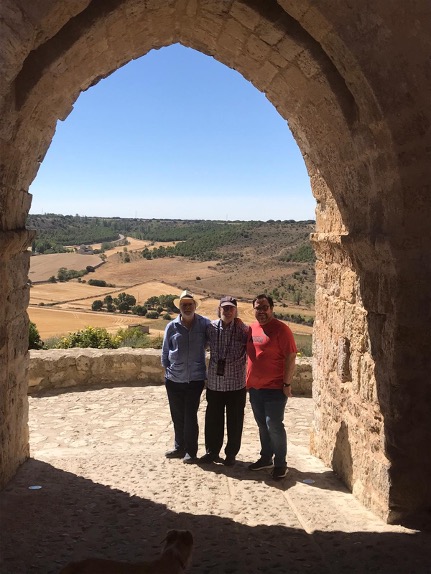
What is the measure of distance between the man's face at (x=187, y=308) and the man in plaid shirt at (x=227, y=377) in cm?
23

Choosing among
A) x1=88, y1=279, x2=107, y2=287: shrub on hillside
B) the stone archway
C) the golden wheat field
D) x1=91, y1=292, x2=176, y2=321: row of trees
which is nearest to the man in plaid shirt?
the stone archway

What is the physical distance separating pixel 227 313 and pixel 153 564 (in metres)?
2.81

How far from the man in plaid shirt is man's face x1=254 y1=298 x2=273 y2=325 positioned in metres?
0.30

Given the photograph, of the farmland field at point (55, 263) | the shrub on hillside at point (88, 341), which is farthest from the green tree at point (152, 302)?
the shrub on hillside at point (88, 341)

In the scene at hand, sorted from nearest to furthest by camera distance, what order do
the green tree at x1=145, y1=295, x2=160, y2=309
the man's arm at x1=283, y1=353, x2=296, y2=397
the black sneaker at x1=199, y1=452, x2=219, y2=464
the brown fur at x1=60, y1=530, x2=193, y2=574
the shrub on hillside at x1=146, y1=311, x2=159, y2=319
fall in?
the brown fur at x1=60, y1=530, x2=193, y2=574 < the man's arm at x1=283, y1=353, x2=296, y2=397 < the black sneaker at x1=199, y1=452, x2=219, y2=464 < the shrub on hillside at x1=146, y1=311, x2=159, y2=319 < the green tree at x1=145, y1=295, x2=160, y2=309

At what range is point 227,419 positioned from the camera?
16.9 ft

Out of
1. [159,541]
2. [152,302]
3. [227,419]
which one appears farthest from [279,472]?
[152,302]

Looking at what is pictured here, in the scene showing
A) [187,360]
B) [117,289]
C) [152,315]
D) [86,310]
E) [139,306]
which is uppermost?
[187,360]

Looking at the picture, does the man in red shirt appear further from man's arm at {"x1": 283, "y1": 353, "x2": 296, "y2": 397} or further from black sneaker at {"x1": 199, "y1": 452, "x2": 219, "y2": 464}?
black sneaker at {"x1": 199, "y1": 452, "x2": 219, "y2": 464}

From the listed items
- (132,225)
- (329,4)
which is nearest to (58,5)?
(329,4)

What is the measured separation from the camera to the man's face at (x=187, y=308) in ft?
16.7

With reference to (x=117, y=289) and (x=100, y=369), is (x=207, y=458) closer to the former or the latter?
(x=100, y=369)

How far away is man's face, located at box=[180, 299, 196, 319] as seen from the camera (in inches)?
201

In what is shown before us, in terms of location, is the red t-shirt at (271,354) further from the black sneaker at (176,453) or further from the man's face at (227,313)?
the black sneaker at (176,453)
